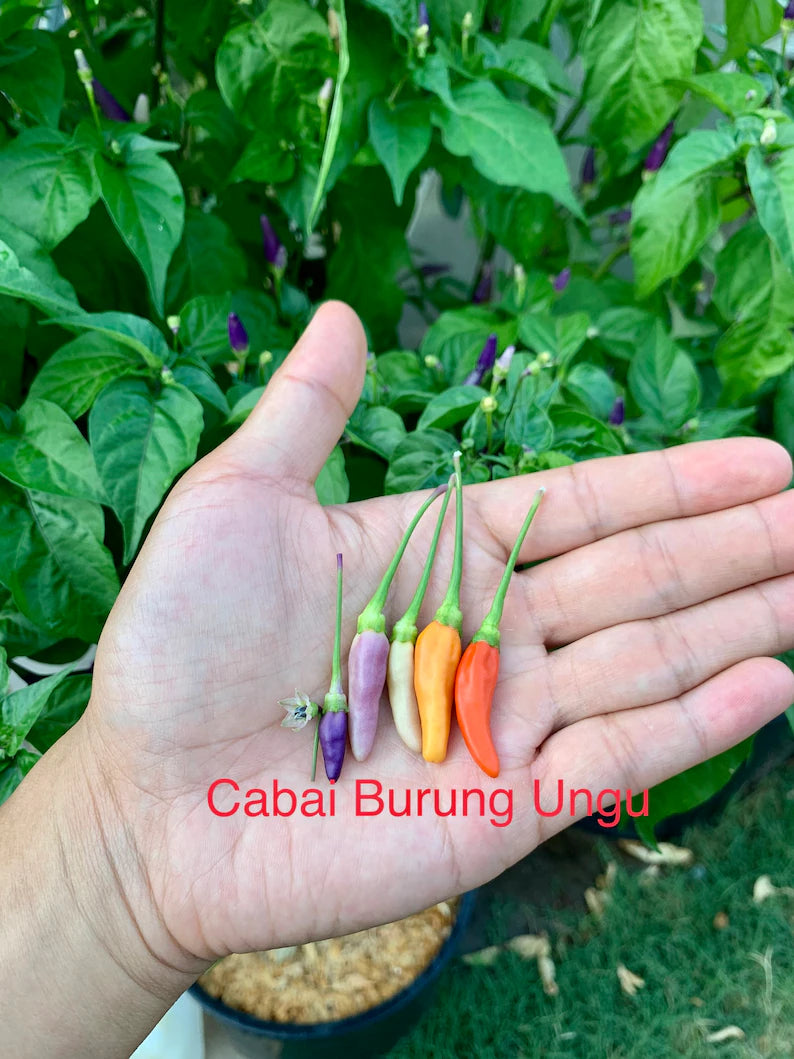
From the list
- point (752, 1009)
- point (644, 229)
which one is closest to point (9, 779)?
point (644, 229)

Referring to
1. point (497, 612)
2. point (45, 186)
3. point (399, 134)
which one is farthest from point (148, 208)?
point (497, 612)

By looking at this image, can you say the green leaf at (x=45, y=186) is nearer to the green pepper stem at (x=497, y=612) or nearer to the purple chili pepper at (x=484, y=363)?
the purple chili pepper at (x=484, y=363)

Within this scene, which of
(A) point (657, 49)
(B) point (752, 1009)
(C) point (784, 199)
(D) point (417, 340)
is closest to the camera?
(C) point (784, 199)

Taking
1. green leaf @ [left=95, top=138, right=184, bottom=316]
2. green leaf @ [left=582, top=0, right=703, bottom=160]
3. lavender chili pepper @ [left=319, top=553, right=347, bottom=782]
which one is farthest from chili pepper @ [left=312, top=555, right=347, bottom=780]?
green leaf @ [left=582, top=0, right=703, bottom=160]

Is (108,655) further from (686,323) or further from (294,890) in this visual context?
(686,323)

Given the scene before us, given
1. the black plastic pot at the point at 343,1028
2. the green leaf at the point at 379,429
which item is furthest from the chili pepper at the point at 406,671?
the black plastic pot at the point at 343,1028

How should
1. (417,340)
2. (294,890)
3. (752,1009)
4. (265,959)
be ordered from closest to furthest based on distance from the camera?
(294,890)
(265,959)
(752,1009)
(417,340)

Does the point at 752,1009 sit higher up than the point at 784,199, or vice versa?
the point at 784,199

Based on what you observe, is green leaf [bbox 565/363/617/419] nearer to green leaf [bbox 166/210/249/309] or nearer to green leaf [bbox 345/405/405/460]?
green leaf [bbox 345/405/405/460]
